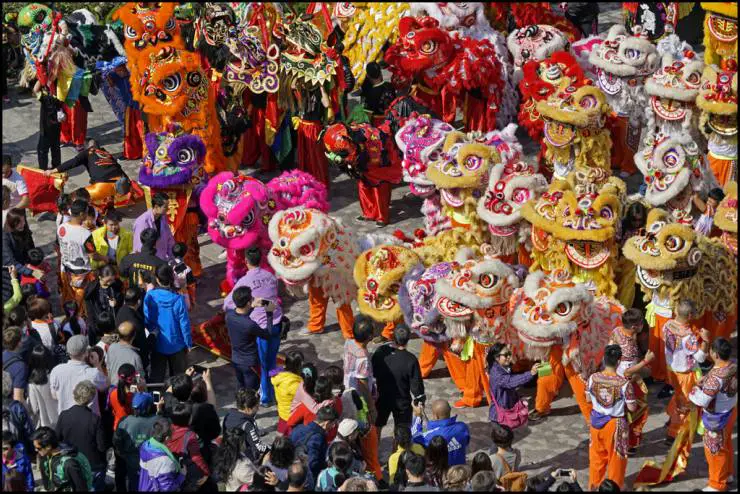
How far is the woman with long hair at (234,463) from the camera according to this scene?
12.0 metres

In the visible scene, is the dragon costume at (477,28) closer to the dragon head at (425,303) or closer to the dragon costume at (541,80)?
the dragon costume at (541,80)

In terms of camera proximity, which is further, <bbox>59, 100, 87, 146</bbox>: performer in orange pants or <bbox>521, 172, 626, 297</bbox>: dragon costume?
<bbox>59, 100, 87, 146</bbox>: performer in orange pants

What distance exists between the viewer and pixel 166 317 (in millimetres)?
14438

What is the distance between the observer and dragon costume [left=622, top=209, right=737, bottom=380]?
1399cm

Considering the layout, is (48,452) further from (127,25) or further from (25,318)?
(127,25)

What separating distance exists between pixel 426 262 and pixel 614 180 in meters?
2.05

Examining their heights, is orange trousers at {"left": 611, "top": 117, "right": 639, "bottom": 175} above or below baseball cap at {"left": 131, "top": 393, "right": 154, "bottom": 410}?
below

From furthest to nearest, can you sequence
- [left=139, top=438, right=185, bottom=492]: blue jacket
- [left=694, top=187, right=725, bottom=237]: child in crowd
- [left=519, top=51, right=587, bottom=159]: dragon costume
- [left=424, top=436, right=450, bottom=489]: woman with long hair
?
[left=519, top=51, right=587, bottom=159]: dragon costume < [left=694, top=187, right=725, bottom=237]: child in crowd < [left=424, top=436, right=450, bottom=489]: woman with long hair < [left=139, top=438, right=185, bottom=492]: blue jacket

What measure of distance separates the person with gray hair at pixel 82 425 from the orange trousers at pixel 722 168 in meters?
7.29

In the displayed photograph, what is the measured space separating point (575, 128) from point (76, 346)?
5868 millimetres

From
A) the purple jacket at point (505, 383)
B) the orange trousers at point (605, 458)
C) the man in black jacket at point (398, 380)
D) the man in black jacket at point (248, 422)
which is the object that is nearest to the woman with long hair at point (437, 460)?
the man in black jacket at point (398, 380)

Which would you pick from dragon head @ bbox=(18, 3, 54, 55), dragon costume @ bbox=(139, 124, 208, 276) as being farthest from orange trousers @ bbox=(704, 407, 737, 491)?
dragon head @ bbox=(18, 3, 54, 55)

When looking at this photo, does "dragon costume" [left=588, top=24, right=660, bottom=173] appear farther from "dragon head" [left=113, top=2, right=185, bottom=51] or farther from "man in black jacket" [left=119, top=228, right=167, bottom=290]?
"man in black jacket" [left=119, top=228, right=167, bottom=290]

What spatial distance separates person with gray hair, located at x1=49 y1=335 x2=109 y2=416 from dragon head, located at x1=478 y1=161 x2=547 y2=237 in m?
4.06
